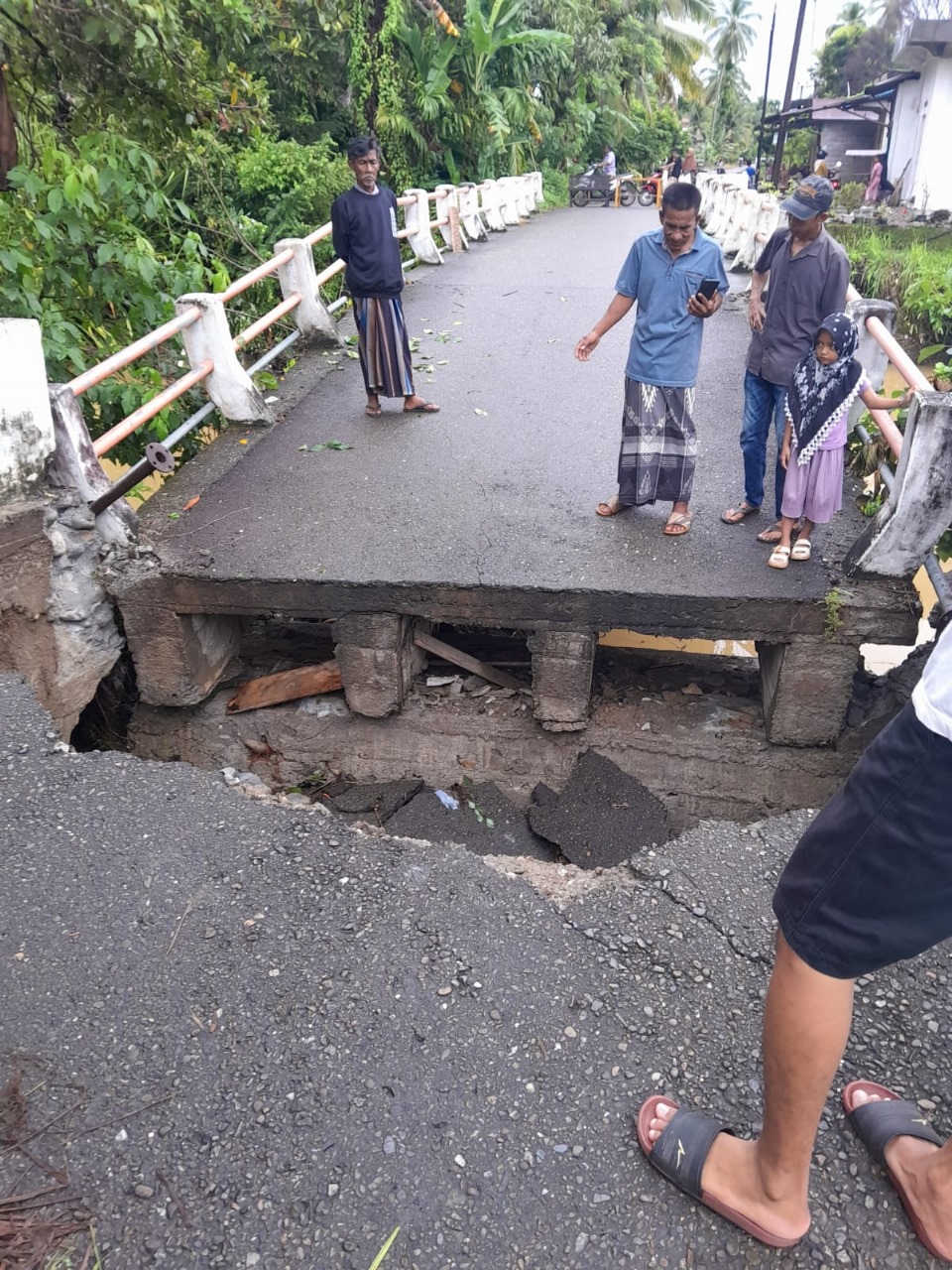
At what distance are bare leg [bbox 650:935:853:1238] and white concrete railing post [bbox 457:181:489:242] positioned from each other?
46.4ft

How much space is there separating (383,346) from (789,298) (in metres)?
2.76

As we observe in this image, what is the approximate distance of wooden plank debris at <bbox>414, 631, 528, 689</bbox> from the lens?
Result: 461 cm

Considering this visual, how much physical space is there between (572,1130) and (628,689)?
9.24 ft

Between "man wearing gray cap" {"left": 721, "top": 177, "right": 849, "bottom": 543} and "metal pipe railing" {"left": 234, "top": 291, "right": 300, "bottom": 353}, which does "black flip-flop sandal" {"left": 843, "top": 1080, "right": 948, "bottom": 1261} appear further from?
"metal pipe railing" {"left": 234, "top": 291, "right": 300, "bottom": 353}

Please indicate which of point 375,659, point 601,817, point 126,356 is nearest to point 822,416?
point 601,817

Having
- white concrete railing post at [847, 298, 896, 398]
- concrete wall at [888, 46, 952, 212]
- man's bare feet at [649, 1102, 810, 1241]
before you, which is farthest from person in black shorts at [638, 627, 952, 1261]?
concrete wall at [888, 46, 952, 212]

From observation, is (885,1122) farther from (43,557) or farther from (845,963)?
(43,557)

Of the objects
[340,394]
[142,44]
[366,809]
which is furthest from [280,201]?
[366,809]

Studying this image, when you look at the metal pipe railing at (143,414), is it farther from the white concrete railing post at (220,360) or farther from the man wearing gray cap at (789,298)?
the man wearing gray cap at (789,298)

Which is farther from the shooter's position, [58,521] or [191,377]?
[191,377]

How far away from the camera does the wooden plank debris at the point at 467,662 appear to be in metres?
4.61

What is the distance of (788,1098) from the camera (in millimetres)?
1695

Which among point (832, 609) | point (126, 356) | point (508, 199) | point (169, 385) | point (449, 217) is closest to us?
point (832, 609)

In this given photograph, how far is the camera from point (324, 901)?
2.70 metres
